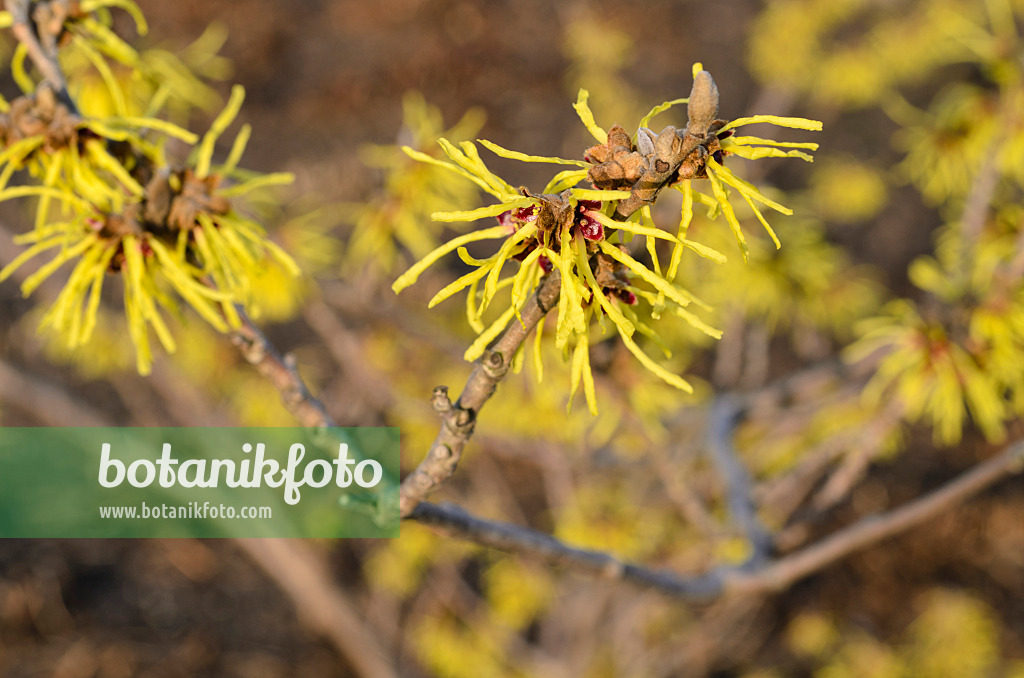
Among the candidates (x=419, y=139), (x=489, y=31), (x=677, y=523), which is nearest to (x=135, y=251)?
(x=419, y=139)

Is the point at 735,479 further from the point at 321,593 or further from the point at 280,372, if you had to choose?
the point at 321,593

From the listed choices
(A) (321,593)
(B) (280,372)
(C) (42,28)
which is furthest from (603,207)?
(A) (321,593)

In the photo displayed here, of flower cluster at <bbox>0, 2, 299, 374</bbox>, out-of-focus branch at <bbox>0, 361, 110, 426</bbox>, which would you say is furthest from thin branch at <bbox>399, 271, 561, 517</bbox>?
out-of-focus branch at <bbox>0, 361, 110, 426</bbox>

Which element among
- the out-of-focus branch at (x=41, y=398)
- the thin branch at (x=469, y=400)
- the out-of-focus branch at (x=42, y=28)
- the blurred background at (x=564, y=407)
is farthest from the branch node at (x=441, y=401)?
the out-of-focus branch at (x=41, y=398)

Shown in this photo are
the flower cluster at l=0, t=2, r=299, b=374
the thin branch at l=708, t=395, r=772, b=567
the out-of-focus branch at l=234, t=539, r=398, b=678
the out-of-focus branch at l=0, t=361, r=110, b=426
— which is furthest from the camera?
the out-of-focus branch at l=234, t=539, r=398, b=678

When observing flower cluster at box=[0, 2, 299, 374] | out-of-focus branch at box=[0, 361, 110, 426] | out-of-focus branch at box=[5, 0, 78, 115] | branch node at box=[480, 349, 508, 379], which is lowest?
branch node at box=[480, 349, 508, 379]

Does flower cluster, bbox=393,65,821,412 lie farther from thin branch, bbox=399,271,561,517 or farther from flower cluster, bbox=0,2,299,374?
flower cluster, bbox=0,2,299,374
